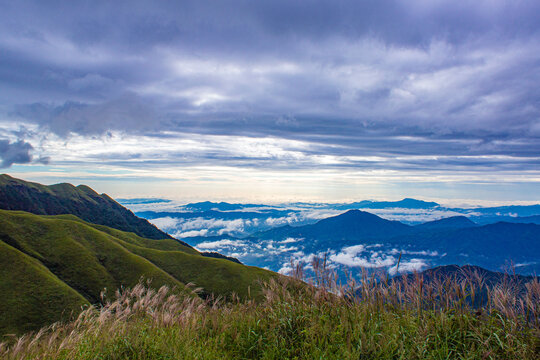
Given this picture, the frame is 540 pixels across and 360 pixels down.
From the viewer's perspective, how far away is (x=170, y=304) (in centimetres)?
841

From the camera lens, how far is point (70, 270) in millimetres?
111125

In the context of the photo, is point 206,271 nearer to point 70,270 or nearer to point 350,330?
point 70,270

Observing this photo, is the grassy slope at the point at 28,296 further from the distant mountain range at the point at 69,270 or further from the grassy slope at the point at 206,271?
the grassy slope at the point at 206,271

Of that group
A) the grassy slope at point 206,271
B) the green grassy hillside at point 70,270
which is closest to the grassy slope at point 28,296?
the green grassy hillside at point 70,270

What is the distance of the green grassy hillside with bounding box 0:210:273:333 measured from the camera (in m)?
84.7

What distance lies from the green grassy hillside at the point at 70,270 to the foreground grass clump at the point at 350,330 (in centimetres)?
8578

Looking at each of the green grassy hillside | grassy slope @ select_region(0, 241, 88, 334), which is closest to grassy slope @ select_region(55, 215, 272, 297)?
the green grassy hillside

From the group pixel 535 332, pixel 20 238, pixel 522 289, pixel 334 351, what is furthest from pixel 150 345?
pixel 20 238

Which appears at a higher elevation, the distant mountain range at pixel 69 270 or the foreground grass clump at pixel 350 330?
the foreground grass clump at pixel 350 330

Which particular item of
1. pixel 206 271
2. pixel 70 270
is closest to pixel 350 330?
pixel 70 270

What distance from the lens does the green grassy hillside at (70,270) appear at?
84.7 metres

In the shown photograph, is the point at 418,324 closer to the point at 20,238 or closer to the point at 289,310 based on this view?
the point at 289,310

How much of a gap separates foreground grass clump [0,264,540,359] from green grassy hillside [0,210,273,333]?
8578 cm

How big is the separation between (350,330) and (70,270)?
132984 mm
